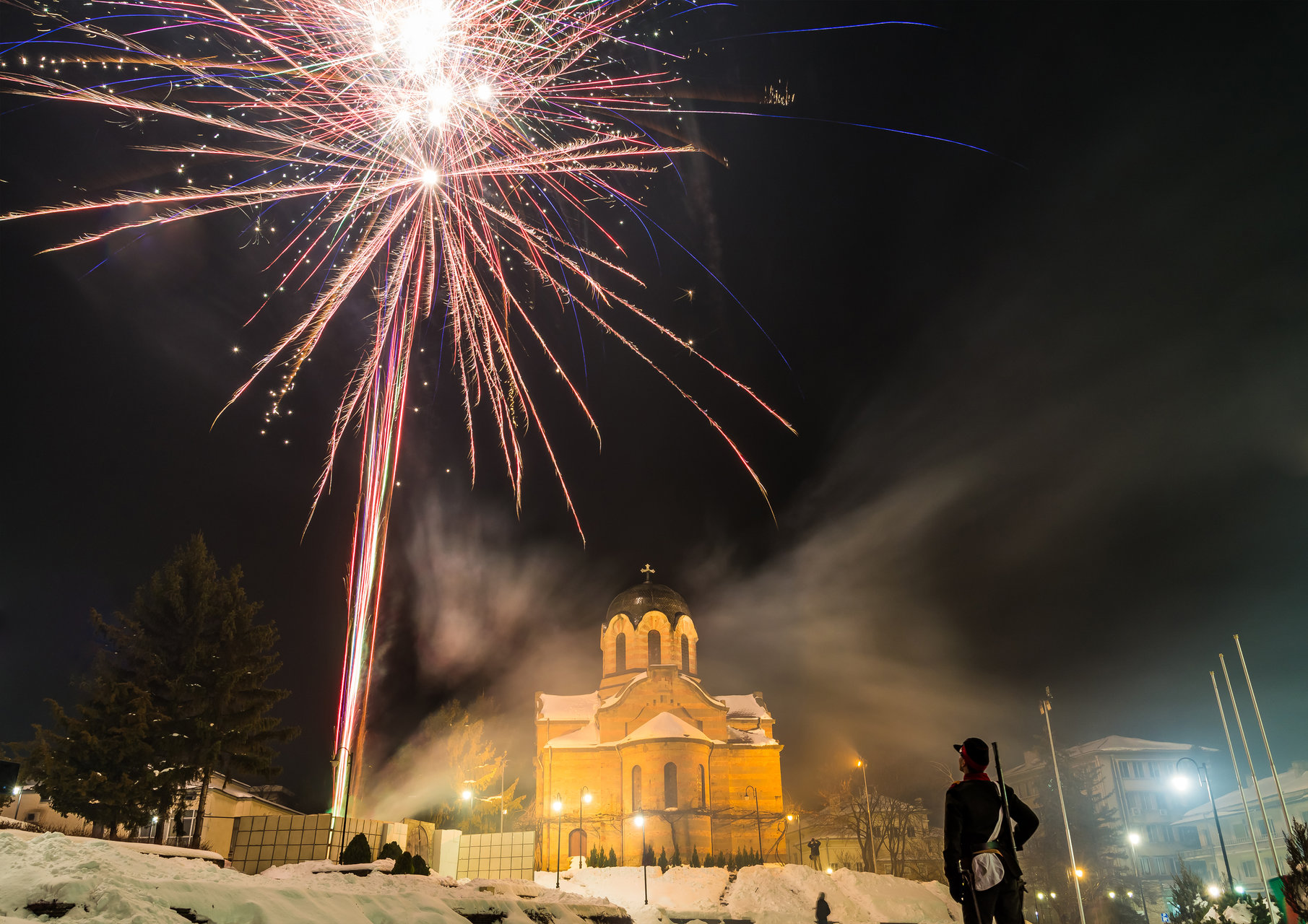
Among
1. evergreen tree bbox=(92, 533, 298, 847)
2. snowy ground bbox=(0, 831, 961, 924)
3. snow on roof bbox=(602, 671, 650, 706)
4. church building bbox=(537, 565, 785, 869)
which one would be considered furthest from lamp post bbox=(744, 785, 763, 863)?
evergreen tree bbox=(92, 533, 298, 847)

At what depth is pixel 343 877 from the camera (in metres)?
11.6

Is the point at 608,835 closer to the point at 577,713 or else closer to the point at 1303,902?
the point at 577,713

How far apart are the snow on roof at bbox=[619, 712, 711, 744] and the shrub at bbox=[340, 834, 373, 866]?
24.3 m

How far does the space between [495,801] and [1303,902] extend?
139 ft

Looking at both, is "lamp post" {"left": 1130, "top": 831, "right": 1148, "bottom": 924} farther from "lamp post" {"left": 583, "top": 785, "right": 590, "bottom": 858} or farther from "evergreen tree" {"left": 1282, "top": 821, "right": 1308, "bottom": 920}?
"lamp post" {"left": 583, "top": 785, "right": 590, "bottom": 858}

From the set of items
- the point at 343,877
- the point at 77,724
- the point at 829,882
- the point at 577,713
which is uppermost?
the point at 577,713

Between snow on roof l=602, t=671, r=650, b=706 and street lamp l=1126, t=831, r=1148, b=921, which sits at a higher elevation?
snow on roof l=602, t=671, r=650, b=706

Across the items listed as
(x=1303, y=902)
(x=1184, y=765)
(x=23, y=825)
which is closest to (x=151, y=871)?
(x=23, y=825)

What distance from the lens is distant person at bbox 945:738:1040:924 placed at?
5.31m

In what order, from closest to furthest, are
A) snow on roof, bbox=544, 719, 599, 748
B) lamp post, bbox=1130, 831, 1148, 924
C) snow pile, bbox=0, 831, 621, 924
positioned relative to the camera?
snow pile, bbox=0, 831, 621, 924
lamp post, bbox=1130, 831, 1148, 924
snow on roof, bbox=544, 719, 599, 748

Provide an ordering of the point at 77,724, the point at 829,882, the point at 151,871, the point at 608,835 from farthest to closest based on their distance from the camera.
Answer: the point at 608,835, the point at 829,882, the point at 77,724, the point at 151,871

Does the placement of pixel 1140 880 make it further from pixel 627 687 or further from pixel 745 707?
pixel 627 687

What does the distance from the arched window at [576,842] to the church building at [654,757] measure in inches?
2.1

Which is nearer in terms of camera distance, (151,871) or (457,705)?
(151,871)
